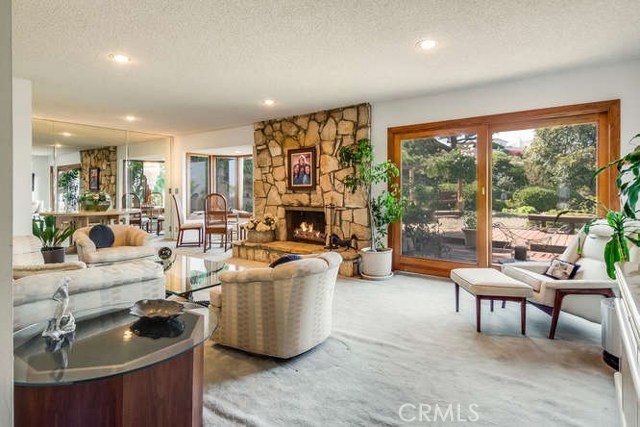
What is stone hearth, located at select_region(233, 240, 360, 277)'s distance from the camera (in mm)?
5070

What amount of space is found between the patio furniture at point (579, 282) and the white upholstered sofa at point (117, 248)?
4.17 meters

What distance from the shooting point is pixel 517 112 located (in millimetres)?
4215

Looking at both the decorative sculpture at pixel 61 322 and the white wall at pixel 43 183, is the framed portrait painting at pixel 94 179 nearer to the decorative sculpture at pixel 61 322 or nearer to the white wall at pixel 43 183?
the white wall at pixel 43 183

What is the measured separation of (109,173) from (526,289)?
7.72 m

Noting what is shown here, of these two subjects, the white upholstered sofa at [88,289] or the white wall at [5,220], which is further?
the white upholstered sofa at [88,289]

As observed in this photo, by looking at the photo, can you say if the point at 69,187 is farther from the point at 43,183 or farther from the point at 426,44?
the point at 426,44

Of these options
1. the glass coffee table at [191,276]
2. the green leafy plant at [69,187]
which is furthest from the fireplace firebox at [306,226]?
the green leafy plant at [69,187]

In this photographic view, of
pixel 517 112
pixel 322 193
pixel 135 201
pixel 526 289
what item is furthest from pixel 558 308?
pixel 135 201

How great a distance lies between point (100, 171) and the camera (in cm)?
749

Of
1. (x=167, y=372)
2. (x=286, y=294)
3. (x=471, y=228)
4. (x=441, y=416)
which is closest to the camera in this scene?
(x=167, y=372)

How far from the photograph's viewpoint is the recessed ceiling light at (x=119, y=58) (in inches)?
135

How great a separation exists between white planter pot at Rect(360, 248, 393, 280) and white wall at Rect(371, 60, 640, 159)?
1.43m

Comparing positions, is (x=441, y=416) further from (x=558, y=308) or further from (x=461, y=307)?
(x=461, y=307)

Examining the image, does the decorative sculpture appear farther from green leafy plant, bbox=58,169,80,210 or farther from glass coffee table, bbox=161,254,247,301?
green leafy plant, bbox=58,169,80,210
